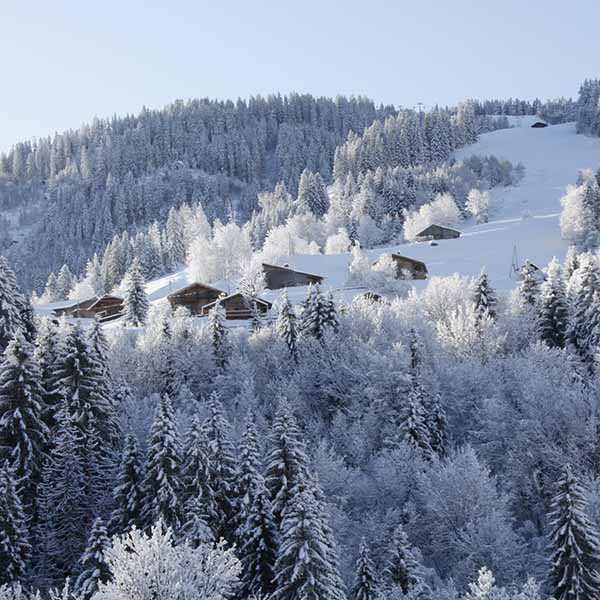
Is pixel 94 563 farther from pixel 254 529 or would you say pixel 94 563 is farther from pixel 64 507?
pixel 64 507

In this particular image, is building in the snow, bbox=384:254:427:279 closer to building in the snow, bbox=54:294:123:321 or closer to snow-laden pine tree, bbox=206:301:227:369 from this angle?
snow-laden pine tree, bbox=206:301:227:369

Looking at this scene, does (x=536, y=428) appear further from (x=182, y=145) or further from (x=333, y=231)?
(x=182, y=145)

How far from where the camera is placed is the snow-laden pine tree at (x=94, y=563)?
24323mm

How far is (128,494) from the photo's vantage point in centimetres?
3078

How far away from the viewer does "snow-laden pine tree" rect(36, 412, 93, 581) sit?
31000mm

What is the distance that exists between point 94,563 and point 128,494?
608cm

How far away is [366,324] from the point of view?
5269 centimetres

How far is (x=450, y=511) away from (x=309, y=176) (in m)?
113

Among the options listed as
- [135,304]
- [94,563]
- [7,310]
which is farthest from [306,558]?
[135,304]

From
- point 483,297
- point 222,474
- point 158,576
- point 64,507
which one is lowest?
point 64,507

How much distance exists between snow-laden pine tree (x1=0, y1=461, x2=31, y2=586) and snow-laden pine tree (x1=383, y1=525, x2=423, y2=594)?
16.4m

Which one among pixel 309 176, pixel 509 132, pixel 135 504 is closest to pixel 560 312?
pixel 135 504

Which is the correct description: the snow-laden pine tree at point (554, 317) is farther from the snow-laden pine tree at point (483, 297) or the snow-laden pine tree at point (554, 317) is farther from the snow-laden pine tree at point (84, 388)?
the snow-laden pine tree at point (84, 388)

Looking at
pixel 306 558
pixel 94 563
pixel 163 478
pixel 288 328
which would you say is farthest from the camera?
pixel 288 328
